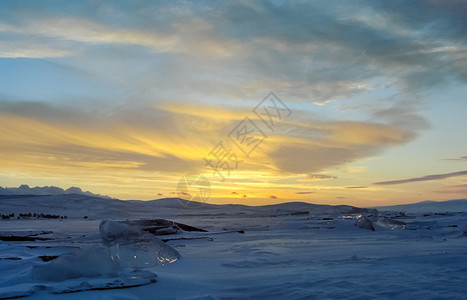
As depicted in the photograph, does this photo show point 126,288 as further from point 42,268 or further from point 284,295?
point 284,295

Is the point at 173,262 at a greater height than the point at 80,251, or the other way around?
the point at 80,251

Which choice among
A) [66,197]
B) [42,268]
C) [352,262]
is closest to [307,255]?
[352,262]

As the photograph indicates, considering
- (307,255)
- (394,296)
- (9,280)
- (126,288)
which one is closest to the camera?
(394,296)

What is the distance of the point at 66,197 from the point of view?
31.4 metres

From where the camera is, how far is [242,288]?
235 centimetres

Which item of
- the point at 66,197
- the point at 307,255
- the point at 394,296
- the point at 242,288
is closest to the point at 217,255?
the point at 307,255

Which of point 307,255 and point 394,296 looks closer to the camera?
point 394,296

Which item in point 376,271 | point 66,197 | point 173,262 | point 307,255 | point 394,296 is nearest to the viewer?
point 394,296

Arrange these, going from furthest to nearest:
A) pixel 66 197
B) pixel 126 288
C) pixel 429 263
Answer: pixel 66 197 < pixel 429 263 < pixel 126 288

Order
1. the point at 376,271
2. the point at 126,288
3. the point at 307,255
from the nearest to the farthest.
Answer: the point at 126,288, the point at 376,271, the point at 307,255

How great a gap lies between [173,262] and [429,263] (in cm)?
231

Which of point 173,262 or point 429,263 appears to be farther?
point 173,262

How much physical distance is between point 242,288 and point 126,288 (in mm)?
745

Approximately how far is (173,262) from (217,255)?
67cm
